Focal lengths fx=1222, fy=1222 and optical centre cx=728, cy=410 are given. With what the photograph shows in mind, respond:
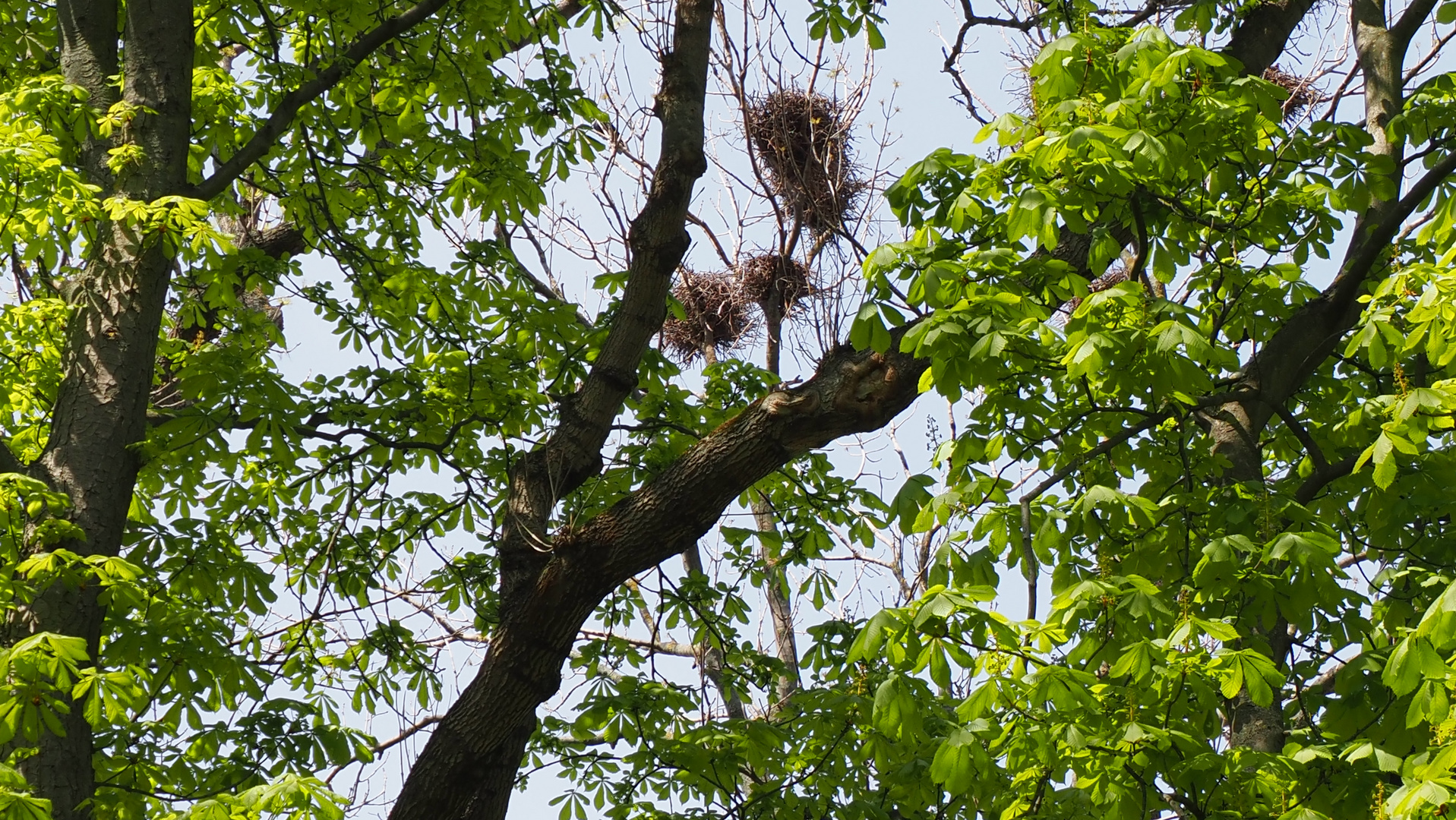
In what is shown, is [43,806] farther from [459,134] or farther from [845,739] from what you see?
[459,134]

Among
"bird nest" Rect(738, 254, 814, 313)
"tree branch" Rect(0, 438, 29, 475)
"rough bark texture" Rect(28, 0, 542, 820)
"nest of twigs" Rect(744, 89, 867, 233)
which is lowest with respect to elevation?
"tree branch" Rect(0, 438, 29, 475)

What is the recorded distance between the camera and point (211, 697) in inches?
182

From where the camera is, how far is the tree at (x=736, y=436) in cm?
334

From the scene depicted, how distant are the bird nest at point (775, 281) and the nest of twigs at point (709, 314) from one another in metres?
0.11

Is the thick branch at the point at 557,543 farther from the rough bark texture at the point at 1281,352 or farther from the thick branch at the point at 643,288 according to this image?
the rough bark texture at the point at 1281,352

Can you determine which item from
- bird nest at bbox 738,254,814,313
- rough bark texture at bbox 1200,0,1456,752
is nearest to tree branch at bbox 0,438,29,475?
rough bark texture at bbox 1200,0,1456,752

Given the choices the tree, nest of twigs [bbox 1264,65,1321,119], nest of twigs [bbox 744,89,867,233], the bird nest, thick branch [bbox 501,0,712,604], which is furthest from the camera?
the bird nest

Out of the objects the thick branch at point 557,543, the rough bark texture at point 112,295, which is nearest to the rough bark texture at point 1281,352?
Answer: the thick branch at point 557,543

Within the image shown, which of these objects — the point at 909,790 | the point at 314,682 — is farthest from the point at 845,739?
the point at 314,682

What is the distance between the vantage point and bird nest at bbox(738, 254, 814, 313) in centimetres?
988

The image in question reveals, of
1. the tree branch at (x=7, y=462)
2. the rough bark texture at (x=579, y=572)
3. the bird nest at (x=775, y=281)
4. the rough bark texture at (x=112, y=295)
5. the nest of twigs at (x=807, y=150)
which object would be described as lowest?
the rough bark texture at (x=579, y=572)

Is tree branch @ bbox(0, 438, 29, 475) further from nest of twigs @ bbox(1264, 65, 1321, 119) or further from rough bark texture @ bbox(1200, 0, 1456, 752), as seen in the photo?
nest of twigs @ bbox(1264, 65, 1321, 119)

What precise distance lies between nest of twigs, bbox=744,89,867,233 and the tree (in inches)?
144

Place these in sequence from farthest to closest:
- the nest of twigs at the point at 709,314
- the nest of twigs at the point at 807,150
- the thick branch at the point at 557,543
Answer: the nest of twigs at the point at 709,314
the nest of twigs at the point at 807,150
the thick branch at the point at 557,543
